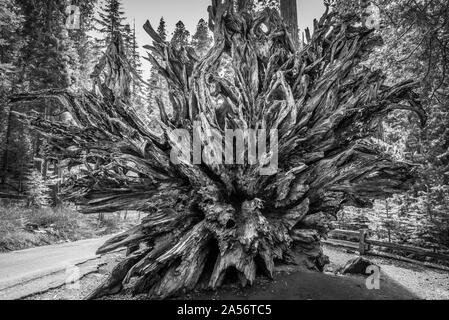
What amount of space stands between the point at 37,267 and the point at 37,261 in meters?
0.89

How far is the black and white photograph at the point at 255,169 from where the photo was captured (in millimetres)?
4938

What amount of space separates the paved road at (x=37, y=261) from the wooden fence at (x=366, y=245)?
965 cm

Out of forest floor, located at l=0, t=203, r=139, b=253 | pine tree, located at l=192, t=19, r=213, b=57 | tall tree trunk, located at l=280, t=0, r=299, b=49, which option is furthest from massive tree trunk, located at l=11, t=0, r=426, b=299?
pine tree, located at l=192, t=19, r=213, b=57

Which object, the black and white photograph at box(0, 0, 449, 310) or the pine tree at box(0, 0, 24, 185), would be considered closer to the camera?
the black and white photograph at box(0, 0, 449, 310)

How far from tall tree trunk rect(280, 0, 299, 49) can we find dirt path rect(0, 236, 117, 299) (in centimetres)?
990

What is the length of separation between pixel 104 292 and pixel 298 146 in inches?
205

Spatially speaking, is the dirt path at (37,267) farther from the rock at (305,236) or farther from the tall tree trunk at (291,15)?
the tall tree trunk at (291,15)

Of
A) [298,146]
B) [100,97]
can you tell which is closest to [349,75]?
[298,146]

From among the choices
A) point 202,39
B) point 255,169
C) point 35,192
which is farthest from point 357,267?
point 202,39

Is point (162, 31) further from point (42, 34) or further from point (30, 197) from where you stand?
point (30, 197)

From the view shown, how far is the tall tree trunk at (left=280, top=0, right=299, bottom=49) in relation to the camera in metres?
9.69

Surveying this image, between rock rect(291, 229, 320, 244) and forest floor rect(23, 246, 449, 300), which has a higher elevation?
rock rect(291, 229, 320, 244)

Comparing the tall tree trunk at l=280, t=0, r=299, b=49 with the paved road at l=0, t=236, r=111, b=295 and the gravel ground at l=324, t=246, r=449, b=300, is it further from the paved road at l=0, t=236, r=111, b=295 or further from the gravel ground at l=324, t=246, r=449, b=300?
the paved road at l=0, t=236, r=111, b=295

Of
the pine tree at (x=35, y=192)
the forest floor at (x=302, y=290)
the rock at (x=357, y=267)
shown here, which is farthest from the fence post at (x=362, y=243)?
the pine tree at (x=35, y=192)
